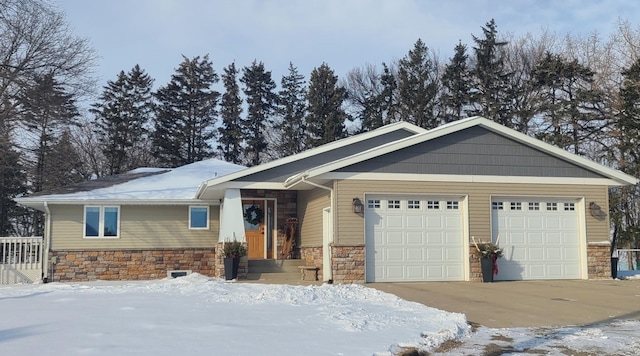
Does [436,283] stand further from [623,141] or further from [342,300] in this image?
[623,141]

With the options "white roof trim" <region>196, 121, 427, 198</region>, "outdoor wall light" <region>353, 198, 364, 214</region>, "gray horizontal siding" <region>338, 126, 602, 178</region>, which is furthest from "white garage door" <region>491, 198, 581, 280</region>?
"white roof trim" <region>196, 121, 427, 198</region>

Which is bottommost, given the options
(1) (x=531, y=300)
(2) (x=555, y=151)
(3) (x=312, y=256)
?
(1) (x=531, y=300)

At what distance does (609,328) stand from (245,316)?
201 inches

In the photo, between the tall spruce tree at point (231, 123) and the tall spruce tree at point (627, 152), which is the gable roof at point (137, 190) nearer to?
the tall spruce tree at point (231, 123)

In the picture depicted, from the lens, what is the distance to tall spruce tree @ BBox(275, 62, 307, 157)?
37319 millimetres

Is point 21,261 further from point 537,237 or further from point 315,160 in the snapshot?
point 537,237

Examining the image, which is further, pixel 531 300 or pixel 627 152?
pixel 627 152

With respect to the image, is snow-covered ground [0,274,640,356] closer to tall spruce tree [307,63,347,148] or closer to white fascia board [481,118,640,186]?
white fascia board [481,118,640,186]

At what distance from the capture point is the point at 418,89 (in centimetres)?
3456

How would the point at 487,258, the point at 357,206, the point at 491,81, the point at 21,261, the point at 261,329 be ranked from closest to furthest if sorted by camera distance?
the point at 261,329 < the point at 357,206 < the point at 487,258 < the point at 21,261 < the point at 491,81

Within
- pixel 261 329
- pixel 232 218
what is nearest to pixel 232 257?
pixel 232 218

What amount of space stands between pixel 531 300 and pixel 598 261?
231 inches

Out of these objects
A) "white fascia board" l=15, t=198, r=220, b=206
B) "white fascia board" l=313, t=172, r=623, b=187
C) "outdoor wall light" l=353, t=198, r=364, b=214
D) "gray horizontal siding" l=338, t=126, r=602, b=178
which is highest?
"gray horizontal siding" l=338, t=126, r=602, b=178

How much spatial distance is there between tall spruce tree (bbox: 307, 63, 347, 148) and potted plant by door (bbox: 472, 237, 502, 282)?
66.7ft
